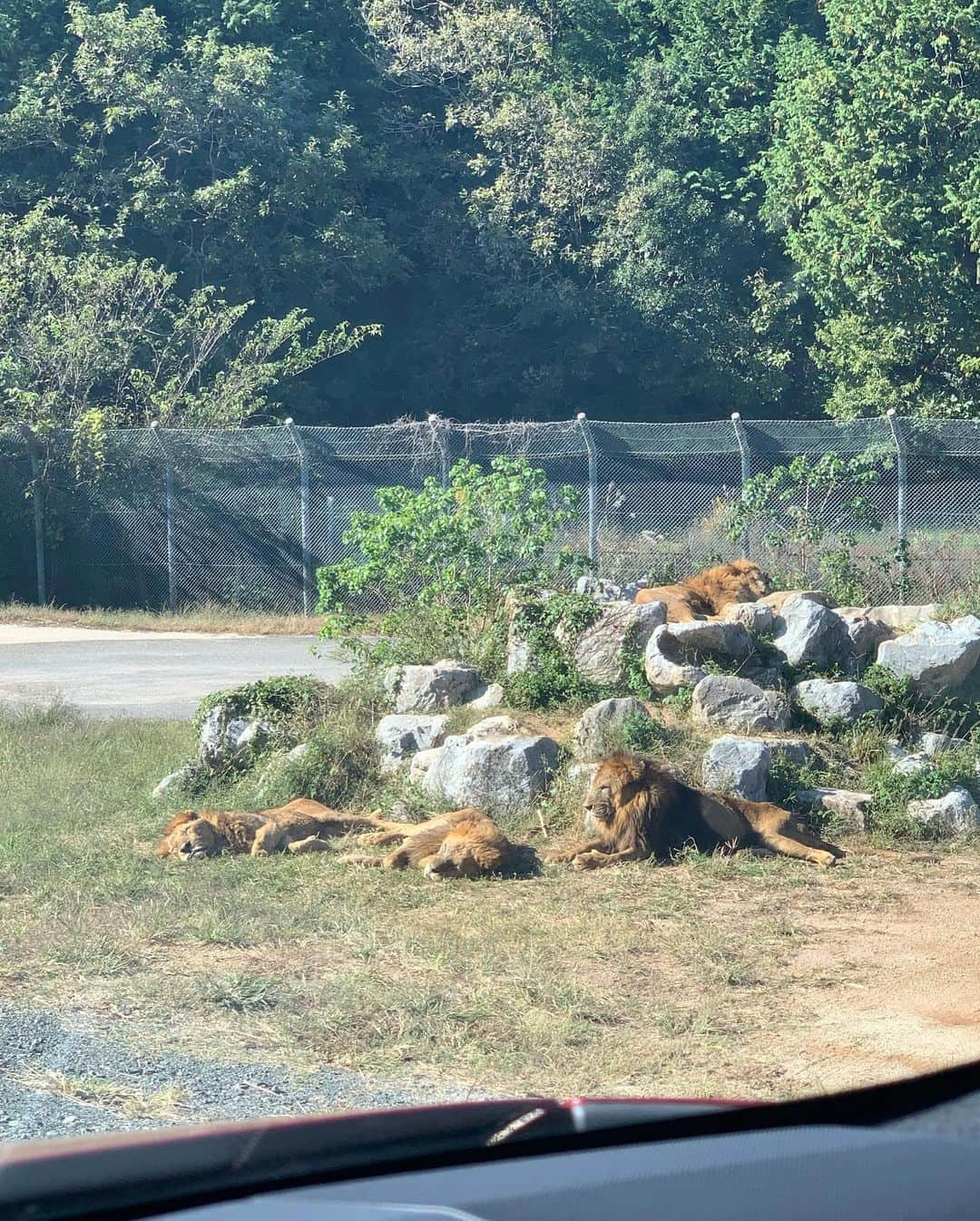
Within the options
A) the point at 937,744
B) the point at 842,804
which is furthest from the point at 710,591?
the point at 842,804

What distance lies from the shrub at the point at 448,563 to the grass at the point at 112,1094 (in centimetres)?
558

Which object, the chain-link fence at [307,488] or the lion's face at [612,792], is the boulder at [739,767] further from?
the chain-link fence at [307,488]

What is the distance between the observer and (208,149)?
28.2m

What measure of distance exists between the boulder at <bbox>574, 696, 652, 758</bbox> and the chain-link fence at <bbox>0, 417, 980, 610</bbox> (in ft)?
32.6

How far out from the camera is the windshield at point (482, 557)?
16.8 feet

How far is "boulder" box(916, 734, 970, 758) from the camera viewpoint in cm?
846

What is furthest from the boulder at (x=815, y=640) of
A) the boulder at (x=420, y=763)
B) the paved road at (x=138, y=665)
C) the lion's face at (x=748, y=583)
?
the paved road at (x=138, y=665)

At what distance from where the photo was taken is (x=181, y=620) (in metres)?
19.2

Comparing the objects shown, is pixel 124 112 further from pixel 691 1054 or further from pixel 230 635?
pixel 691 1054

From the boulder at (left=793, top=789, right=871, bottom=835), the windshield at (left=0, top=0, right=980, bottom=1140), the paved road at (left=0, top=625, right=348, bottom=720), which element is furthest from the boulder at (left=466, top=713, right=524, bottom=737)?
the paved road at (left=0, top=625, right=348, bottom=720)

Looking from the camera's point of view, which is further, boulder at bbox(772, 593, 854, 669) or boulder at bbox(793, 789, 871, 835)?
boulder at bbox(772, 593, 854, 669)

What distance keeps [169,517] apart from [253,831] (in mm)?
13659

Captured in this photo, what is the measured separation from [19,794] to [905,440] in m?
13.3

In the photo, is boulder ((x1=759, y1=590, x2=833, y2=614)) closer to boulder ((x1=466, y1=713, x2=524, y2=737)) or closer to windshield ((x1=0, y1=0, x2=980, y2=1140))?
windshield ((x1=0, y1=0, x2=980, y2=1140))
